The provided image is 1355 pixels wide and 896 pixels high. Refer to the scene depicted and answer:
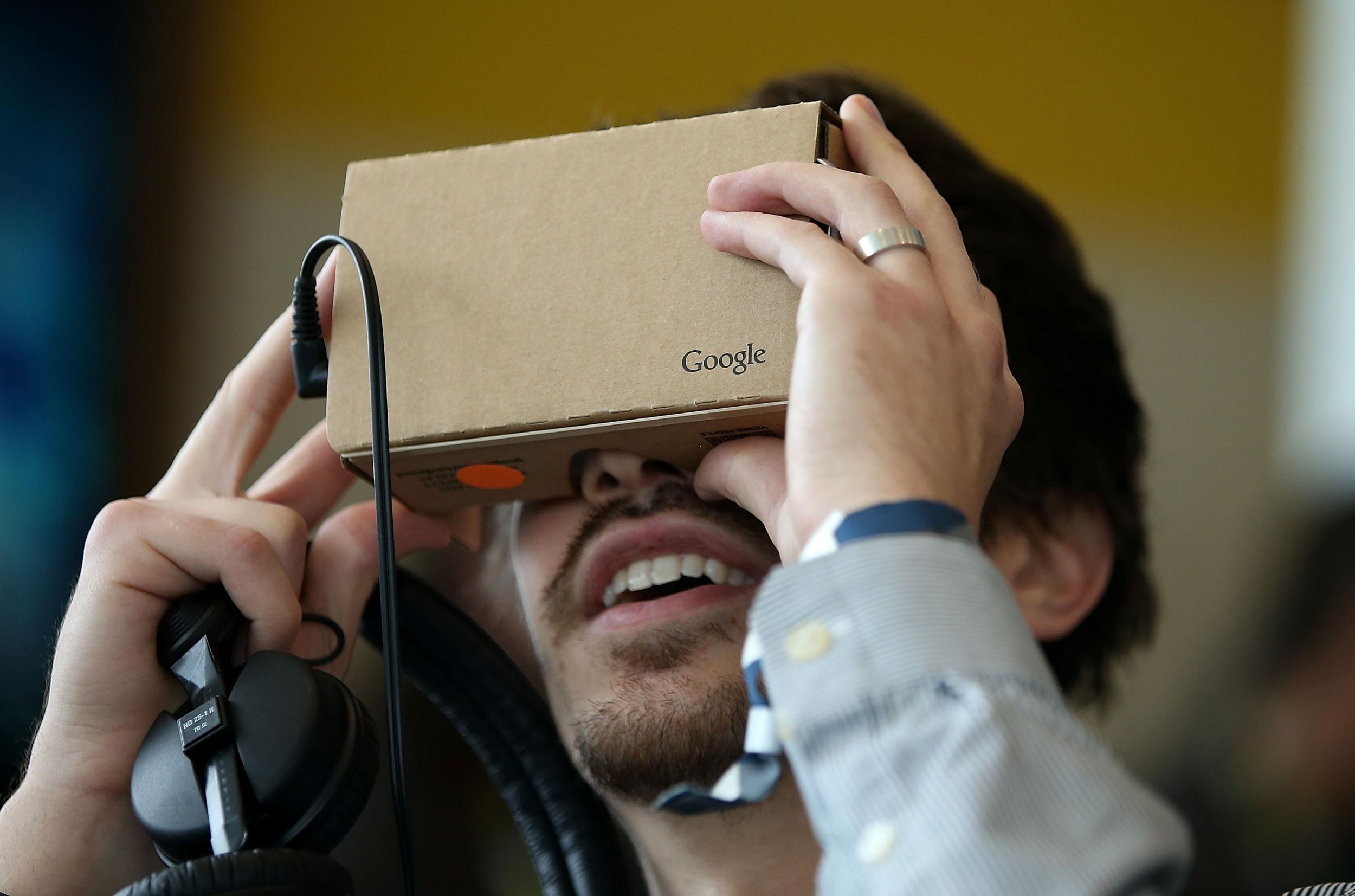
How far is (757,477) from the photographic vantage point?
804mm

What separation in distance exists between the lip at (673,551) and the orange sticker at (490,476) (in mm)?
136

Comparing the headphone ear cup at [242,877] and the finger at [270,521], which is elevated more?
the finger at [270,521]

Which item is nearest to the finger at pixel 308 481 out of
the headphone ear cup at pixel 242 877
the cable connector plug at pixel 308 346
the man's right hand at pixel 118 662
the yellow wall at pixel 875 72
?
the man's right hand at pixel 118 662

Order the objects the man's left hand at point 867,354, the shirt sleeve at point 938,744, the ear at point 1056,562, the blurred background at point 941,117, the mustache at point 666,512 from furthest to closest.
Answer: the blurred background at point 941,117 < the ear at point 1056,562 < the mustache at point 666,512 < the man's left hand at point 867,354 < the shirt sleeve at point 938,744

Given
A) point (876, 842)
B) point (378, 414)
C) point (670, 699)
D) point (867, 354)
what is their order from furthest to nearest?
point (670, 699) < point (378, 414) < point (867, 354) < point (876, 842)

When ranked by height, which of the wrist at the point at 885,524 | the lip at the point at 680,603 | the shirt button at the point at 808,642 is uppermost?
the lip at the point at 680,603

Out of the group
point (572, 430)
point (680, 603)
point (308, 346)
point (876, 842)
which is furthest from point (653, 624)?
point (876, 842)

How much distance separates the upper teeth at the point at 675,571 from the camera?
3.39 feet

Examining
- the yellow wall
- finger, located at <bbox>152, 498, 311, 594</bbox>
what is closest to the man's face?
finger, located at <bbox>152, 498, 311, 594</bbox>

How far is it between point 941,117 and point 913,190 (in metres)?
1.09

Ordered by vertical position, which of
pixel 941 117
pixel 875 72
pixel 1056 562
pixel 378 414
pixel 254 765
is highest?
pixel 875 72

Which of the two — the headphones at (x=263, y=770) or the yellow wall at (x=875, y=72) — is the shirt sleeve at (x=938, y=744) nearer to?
the headphones at (x=263, y=770)

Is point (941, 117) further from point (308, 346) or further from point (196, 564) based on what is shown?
point (196, 564)

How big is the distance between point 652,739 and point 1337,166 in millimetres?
1756
